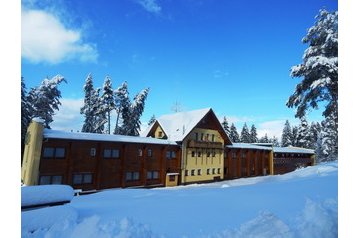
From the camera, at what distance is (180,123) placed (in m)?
31.9

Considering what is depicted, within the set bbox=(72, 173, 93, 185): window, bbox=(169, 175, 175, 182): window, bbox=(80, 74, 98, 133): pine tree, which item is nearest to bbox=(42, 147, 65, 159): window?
bbox=(72, 173, 93, 185): window

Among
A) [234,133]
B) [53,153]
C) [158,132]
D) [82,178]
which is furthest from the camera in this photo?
[234,133]

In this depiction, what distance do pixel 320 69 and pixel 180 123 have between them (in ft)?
63.8

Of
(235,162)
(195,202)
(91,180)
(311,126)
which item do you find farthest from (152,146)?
(311,126)

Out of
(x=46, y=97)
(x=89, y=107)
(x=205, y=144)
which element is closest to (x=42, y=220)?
(x=205, y=144)

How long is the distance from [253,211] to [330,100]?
1224 cm

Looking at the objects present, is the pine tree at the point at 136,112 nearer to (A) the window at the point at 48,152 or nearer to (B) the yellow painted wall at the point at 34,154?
(A) the window at the point at 48,152

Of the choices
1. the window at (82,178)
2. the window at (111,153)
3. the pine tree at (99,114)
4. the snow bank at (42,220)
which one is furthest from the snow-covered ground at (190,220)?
the pine tree at (99,114)

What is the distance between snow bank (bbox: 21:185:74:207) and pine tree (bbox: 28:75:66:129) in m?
28.9

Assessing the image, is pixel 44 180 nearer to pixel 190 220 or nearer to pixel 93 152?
pixel 93 152

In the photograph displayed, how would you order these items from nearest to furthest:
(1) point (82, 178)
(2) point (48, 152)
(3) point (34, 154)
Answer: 1. (3) point (34, 154)
2. (2) point (48, 152)
3. (1) point (82, 178)
